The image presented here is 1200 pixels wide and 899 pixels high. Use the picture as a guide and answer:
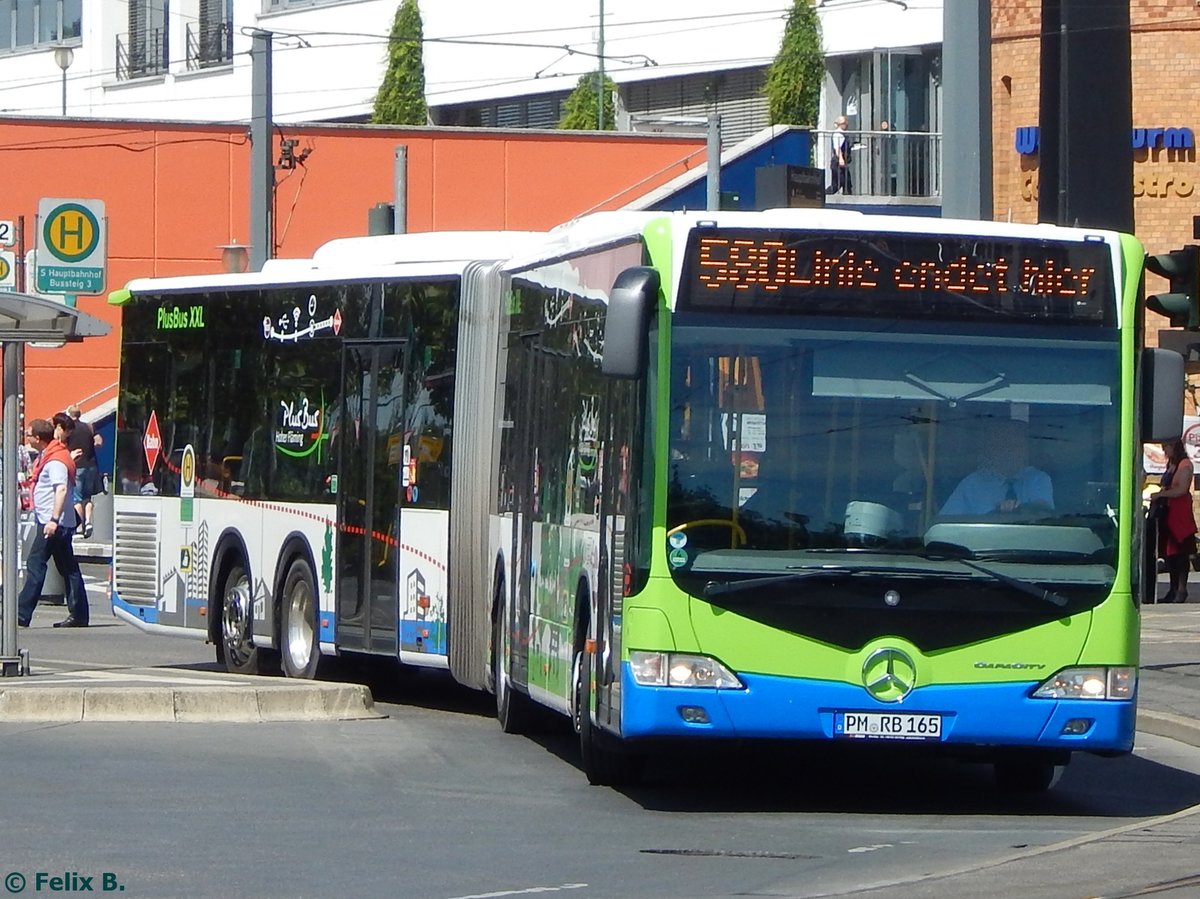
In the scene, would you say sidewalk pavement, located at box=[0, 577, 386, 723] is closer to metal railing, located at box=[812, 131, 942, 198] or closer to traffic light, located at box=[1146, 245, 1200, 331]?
traffic light, located at box=[1146, 245, 1200, 331]

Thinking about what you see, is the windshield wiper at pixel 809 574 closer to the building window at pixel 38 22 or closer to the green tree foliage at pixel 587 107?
the green tree foliage at pixel 587 107

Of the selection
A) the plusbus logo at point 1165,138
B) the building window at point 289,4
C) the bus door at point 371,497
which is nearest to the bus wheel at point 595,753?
the bus door at point 371,497

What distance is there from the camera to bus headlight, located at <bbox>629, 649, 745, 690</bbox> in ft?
35.8

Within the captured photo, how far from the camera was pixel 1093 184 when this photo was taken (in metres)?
17.7

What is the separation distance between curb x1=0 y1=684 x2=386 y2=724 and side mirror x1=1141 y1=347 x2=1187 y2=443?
5.27 m

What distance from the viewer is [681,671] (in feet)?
35.8

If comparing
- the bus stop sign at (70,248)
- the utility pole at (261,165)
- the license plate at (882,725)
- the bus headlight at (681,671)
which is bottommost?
the license plate at (882,725)

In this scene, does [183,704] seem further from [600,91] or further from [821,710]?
[600,91]

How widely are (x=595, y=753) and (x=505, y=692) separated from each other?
2353mm

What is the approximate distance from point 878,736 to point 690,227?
2.35m

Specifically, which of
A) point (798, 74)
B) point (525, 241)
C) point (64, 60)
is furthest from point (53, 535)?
point (64, 60)

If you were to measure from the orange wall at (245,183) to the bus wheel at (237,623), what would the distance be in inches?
986

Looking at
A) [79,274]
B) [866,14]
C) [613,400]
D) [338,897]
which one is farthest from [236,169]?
[338,897]

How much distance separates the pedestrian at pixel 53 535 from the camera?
2184 cm
